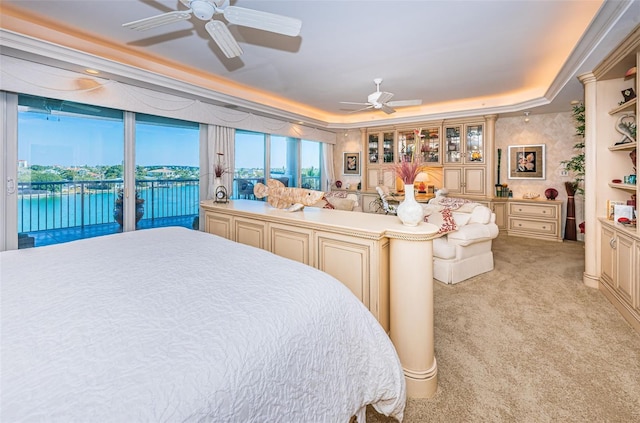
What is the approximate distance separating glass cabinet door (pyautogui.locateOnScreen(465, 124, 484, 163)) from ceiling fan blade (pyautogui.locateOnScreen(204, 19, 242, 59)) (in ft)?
17.3

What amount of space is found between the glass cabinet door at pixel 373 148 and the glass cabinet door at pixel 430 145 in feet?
3.67

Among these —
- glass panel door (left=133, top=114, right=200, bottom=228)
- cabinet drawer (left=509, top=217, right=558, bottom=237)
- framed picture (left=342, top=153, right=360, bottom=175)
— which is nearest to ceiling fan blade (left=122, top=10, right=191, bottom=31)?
glass panel door (left=133, top=114, right=200, bottom=228)

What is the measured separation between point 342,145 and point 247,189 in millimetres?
3348

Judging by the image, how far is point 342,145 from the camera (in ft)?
26.2

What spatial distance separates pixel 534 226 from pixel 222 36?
6214 mm

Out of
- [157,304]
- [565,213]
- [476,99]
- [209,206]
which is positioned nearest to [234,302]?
[157,304]

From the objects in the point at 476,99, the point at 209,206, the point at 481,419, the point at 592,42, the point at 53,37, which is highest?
the point at 476,99

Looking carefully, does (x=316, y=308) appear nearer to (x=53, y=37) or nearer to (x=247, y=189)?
(x=53, y=37)

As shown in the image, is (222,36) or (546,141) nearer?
(222,36)

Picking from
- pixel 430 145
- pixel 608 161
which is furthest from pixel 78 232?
pixel 430 145

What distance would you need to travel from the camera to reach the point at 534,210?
5.68 meters

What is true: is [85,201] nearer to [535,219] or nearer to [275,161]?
[275,161]

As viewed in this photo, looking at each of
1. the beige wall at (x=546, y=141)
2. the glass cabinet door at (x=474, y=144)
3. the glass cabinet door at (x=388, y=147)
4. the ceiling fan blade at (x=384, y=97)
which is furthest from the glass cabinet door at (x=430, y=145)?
the ceiling fan blade at (x=384, y=97)

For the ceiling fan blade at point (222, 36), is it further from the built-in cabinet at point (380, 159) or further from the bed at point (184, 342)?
the built-in cabinet at point (380, 159)
